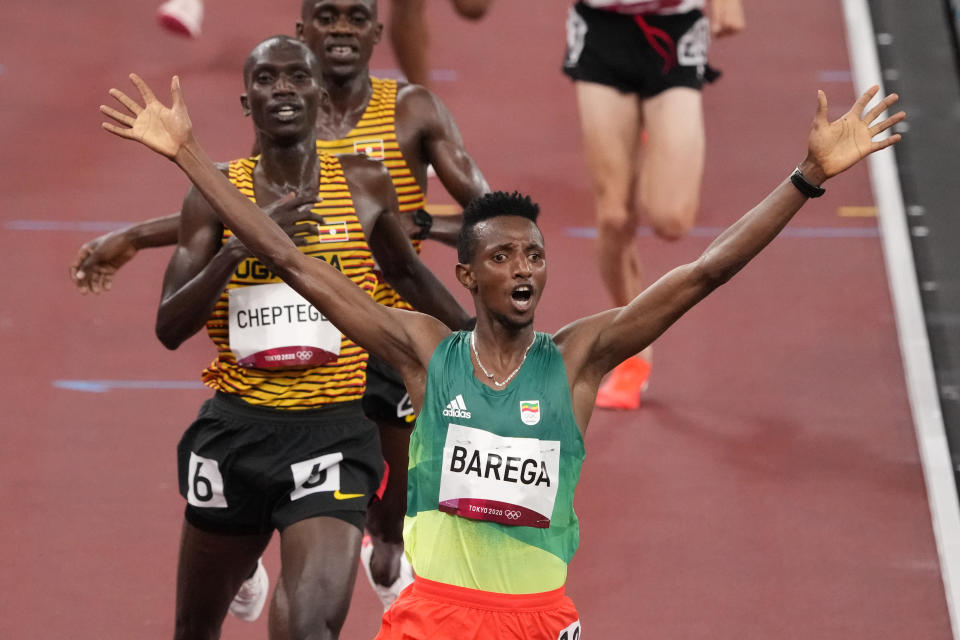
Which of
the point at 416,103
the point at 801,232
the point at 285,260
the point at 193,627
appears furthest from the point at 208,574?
the point at 801,232

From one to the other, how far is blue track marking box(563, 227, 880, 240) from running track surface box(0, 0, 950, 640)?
0.10 ft

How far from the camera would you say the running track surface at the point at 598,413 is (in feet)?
17.7

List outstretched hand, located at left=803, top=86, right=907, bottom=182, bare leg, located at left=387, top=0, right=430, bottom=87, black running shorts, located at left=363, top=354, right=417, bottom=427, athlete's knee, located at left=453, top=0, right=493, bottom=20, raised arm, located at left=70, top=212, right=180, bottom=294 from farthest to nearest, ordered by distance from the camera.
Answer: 1. bare leg, located at left=387, top=0, right=430, bottom=87
2. athlete's knee, located at left=453, top=0, right=493, bottom=20
3. black running shorts, located at left=363, top=354, right=417, bottom=427
4. raised arm, located at left=70, top=212, right=180, bottom=294
5. outstretched hand, located at left=803, top=86, right=907, bottom=182

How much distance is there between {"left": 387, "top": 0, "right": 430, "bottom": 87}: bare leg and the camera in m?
7.37

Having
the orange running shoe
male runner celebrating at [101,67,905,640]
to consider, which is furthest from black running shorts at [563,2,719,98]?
male runner celebrating at [101,67,905,640]

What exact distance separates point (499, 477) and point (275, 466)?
2.90 ft

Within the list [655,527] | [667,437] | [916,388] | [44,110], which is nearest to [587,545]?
[655,527]

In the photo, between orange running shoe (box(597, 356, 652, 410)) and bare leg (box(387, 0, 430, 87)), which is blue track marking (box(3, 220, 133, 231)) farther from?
orange running shoe (box(597, 356, 652, 410))

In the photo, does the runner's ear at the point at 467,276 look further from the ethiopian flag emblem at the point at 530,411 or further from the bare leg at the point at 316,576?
the bare leg at the point at 316,576

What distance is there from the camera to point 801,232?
8.09 m

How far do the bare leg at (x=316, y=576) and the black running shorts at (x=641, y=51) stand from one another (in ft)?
10.1

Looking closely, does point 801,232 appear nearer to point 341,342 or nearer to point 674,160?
point 674,160

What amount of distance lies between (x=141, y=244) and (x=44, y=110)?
4.79 metres

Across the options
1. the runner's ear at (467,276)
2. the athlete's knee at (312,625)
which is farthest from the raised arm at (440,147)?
the athlete's knee at (312,625)
